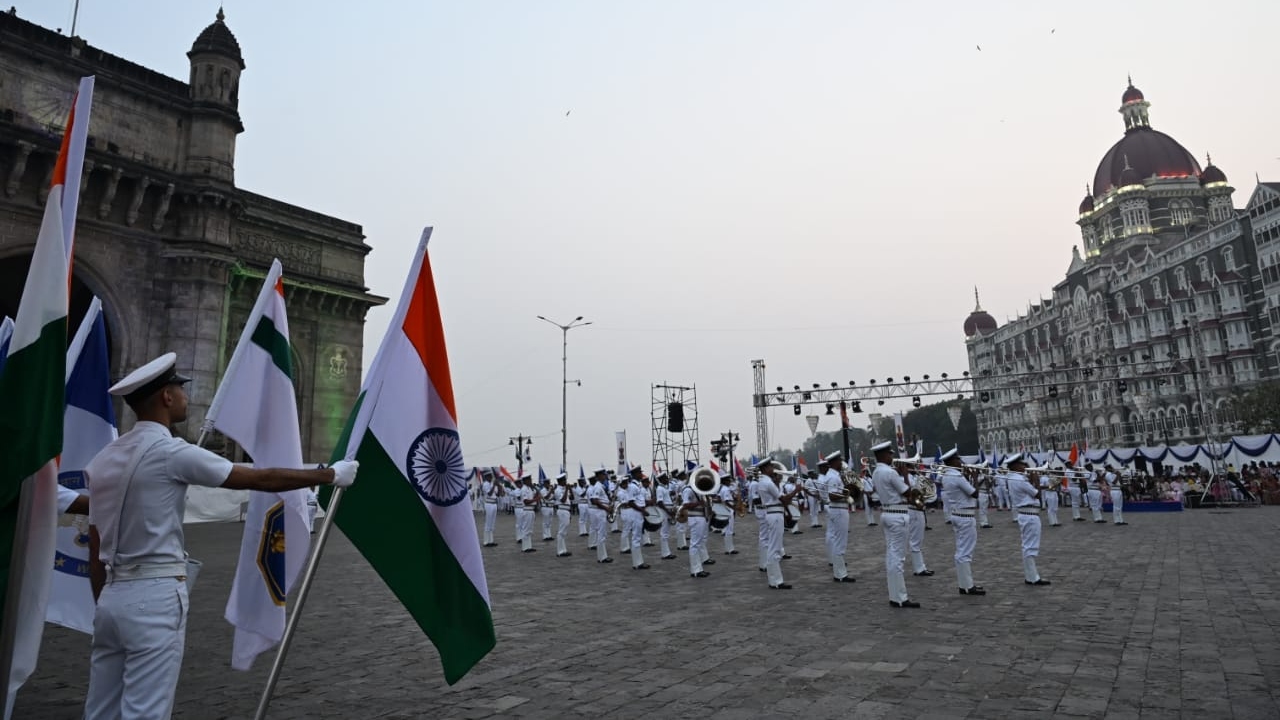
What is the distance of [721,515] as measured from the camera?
60.6ft

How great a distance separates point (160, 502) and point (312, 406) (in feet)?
100

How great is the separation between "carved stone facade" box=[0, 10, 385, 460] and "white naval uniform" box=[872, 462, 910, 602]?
72.5ft

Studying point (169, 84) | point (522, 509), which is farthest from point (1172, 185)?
point (169, 84)

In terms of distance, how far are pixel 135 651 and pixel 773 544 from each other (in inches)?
378

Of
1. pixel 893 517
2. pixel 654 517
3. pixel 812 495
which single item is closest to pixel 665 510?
pixel 654 517

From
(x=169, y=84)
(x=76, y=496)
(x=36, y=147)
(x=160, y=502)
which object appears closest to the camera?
(x=160, y=502)

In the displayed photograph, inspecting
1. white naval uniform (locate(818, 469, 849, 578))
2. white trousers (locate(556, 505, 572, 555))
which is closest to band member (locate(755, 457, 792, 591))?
white naval uniform (locate(818, 469, 849, 578))

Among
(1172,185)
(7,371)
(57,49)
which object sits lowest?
(7,371)

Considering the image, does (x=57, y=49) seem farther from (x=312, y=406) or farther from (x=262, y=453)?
(x=262, y=453)

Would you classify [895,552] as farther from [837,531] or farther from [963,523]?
[837,531]

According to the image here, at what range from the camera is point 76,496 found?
418 cm

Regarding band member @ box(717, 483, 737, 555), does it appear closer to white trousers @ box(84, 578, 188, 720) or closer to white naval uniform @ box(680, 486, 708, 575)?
white naval uniform @ box(680, 486, 708, 575)

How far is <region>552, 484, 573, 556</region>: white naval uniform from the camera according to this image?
18400 mm

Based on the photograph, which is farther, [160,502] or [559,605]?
[559,605]
